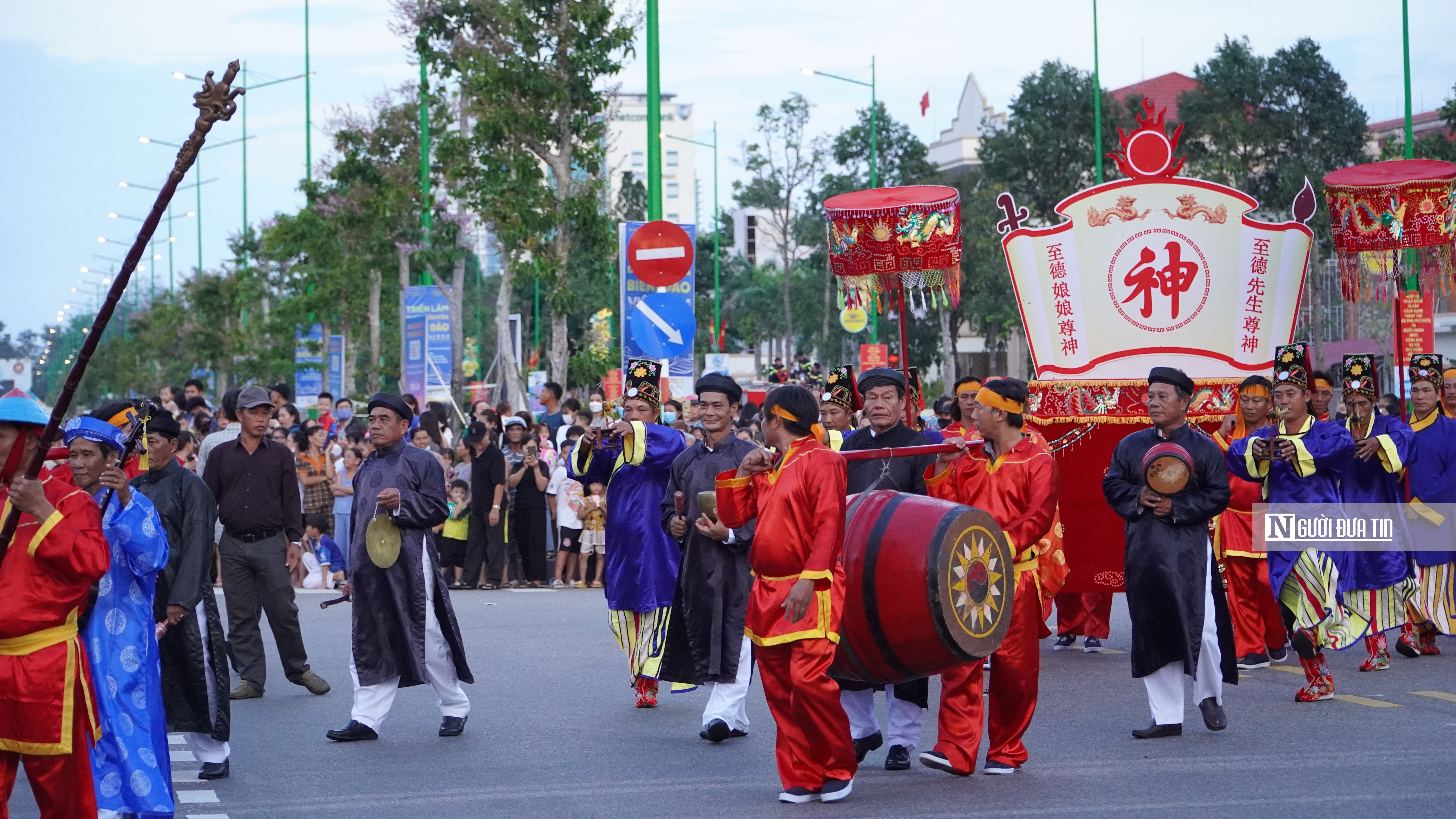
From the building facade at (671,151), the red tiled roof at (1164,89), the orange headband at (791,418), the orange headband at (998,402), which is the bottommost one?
the orange headband at (791,418)

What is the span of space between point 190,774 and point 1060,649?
6.18 m

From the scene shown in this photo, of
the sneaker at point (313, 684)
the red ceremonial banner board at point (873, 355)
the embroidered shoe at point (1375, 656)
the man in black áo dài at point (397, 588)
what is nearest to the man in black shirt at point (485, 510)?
the sneaker at point (313, 684)

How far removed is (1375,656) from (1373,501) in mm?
1012

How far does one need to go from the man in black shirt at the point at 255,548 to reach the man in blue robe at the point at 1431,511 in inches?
278

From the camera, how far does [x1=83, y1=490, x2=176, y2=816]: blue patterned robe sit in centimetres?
556

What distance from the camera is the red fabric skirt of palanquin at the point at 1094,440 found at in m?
10.6

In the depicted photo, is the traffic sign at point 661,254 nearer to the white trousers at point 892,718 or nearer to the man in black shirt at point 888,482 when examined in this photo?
the man in black shirt at point 888,482

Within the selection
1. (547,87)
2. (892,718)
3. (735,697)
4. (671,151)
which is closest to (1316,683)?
(892,718)

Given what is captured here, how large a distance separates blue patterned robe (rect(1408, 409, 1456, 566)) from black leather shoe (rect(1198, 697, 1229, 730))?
3706 mm

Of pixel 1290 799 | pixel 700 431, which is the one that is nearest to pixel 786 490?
pixel 1290 799

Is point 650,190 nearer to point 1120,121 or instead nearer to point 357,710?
point 357,710

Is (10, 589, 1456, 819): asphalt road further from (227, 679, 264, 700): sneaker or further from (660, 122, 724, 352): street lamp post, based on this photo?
(660, 122, 724, 352): street lamp post

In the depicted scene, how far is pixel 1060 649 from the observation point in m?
11.2

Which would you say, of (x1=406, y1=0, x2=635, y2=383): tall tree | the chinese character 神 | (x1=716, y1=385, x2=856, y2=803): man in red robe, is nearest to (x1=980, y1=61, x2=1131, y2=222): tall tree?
(x1=406, y1=0, x2=635, y2=383): tall tree
